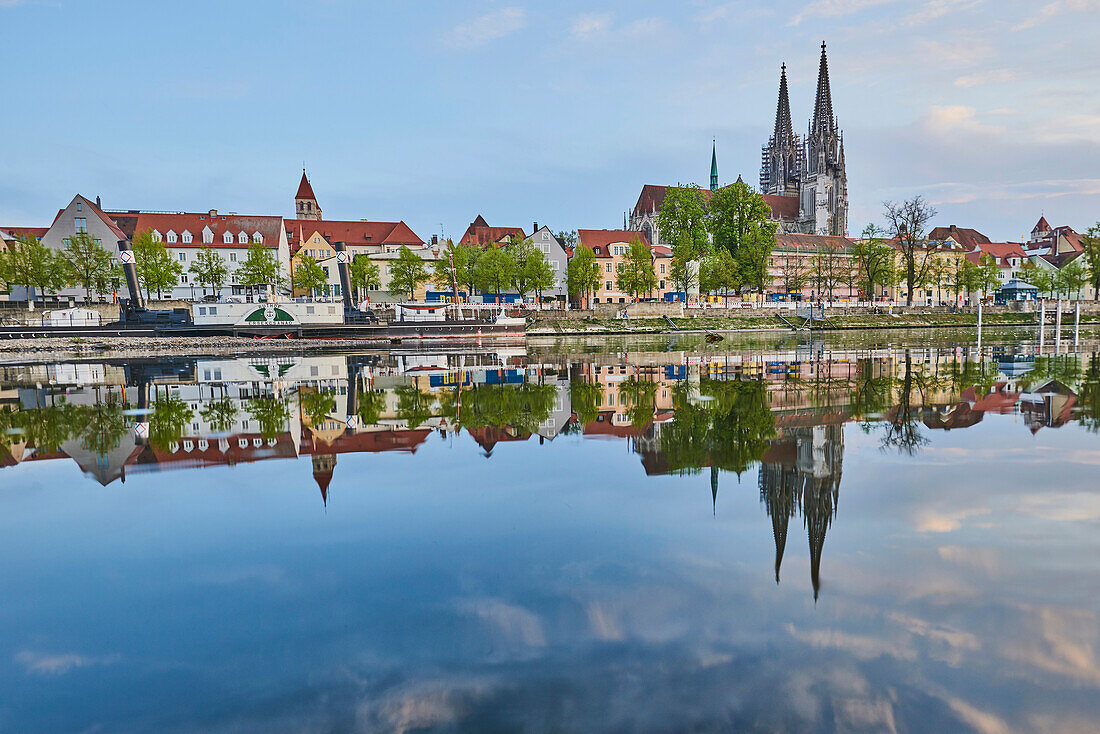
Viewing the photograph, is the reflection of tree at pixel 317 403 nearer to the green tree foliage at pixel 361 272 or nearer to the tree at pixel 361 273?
the tree at pixel 361 273

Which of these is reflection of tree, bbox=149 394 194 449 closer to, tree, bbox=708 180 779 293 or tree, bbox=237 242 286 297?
tree, bbox=237 242 286 297

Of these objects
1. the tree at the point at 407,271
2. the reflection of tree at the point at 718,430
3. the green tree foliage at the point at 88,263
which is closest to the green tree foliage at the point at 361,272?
the tree at the point at 407,271

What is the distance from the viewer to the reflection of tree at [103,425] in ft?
45.0

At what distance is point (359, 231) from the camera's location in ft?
352

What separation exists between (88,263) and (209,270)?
12326 mm

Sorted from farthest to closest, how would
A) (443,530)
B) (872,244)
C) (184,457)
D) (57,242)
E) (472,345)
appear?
(872,244) < (57,242) < (472,345) < (184,457) < (443,530)

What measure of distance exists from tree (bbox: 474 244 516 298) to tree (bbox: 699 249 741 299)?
25728mm

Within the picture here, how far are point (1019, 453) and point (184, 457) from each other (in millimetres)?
15013

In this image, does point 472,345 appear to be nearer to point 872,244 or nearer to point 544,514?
point 544,514

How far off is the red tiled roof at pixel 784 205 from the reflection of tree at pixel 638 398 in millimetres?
149468

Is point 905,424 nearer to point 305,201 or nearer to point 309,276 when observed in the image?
point 309,276

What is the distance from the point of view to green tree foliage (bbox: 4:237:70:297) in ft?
226

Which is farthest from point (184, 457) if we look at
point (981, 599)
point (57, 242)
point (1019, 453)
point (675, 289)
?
point (675, 289)

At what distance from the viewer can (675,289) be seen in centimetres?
10781
